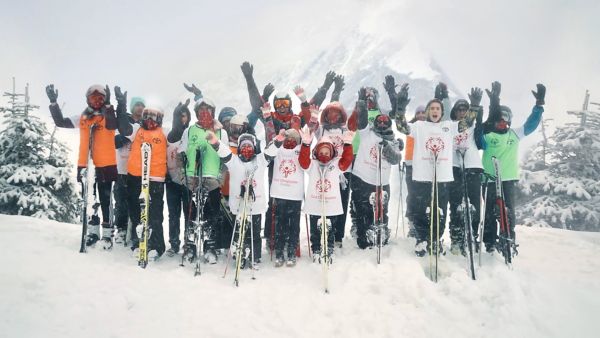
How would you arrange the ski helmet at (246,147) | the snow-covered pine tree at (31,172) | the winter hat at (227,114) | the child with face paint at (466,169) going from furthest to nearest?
the snow-covered pine tree at (31,172), the winter hat at (227,114), the child with face paint at (466,169), the ski helmet at (246,147)

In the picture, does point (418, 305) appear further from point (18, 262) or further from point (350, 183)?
point (18, 262)

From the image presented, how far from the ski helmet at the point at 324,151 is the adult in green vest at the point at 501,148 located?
2894 millimetres

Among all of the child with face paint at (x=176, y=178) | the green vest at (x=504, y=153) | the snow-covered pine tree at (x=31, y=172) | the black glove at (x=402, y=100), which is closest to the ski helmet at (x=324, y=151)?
the black glove at (x=402, y=100)

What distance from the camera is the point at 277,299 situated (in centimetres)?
578

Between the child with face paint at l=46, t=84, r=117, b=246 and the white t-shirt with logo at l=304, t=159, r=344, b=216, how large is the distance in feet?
11.2

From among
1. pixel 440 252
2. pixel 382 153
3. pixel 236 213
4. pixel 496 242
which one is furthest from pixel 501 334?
→ pixel 236 213

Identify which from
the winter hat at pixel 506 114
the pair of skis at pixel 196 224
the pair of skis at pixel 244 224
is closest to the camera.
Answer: the pair of skis at pixel 244 224

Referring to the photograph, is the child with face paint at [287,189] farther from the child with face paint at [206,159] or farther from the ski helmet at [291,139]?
the child with face paint at [206,159]

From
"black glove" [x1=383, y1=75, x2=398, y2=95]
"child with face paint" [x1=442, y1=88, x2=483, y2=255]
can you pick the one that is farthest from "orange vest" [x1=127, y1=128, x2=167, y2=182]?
"child with face paint" [x1=442, y1=88, x2=483, y2=255]

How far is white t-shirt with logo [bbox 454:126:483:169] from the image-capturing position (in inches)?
295

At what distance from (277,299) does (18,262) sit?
365cm

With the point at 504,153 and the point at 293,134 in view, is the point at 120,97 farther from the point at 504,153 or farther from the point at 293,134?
the point at 504,153

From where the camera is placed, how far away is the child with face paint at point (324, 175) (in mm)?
6823

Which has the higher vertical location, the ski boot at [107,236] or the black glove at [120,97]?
the black glove at [120,97]
